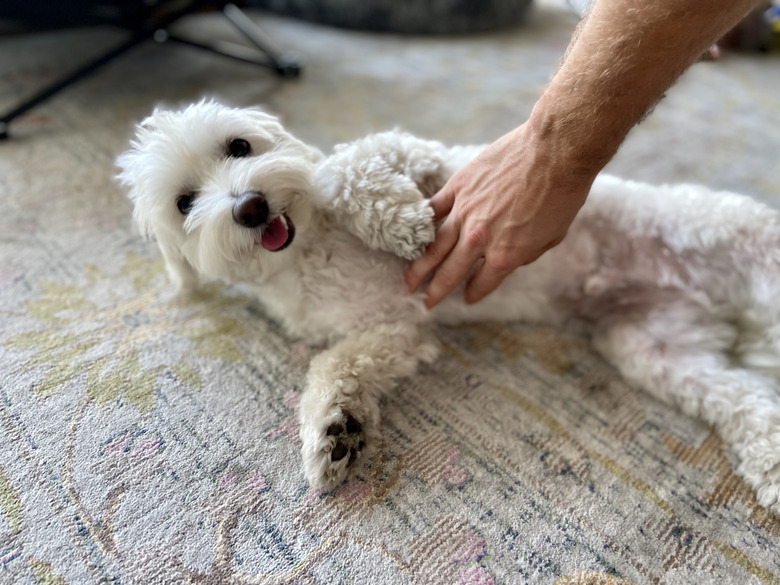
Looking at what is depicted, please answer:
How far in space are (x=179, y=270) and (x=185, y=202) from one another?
21cm

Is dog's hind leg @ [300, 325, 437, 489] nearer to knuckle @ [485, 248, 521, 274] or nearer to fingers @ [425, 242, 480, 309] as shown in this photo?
fingers @ [425, 242, 480, 309]

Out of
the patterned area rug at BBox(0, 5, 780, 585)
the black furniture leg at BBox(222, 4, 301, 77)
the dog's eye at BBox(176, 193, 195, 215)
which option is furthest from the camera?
the black furniture leg at BBox(222, 4, 301, 77)

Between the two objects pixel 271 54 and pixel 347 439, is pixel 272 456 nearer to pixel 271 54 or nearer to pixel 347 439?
pixel 347 439

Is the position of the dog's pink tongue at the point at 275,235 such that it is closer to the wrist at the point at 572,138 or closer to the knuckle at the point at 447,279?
the knuckle at the point at 447,279

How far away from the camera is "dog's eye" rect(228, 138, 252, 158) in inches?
45.1

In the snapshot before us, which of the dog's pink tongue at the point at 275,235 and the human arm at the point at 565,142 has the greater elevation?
the human arm at the point at 565,142

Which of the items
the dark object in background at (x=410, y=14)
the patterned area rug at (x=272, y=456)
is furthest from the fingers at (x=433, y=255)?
the dark object in background at (x=410, y=14)

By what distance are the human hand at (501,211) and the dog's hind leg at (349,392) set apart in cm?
15

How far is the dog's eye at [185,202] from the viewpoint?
1.13m

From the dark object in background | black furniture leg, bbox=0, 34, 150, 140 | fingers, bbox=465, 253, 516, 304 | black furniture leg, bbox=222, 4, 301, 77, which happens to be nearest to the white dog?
fingers, bbox=465, 253, 516, 304

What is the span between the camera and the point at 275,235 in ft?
3.66

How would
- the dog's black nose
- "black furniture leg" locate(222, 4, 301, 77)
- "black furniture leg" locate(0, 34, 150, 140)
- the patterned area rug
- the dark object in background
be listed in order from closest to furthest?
1. the patterned area rug
2. the dog's black nose
3. "black furniture leg" locate(0, 34, 150, 140)
4. "black furniture leg" locate(222, 4, 301, 77)
5. the dark object in background

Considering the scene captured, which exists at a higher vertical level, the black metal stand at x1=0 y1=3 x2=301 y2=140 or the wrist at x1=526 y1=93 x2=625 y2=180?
the wrist at x1=526 y1=93 x2=625 y2=180

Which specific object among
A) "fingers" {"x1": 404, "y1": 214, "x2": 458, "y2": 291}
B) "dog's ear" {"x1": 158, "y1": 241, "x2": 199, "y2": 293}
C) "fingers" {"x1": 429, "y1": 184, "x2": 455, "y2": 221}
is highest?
"fingers" {"x1": 429, "y1": 184, "x2": 455, "y2": 221}
